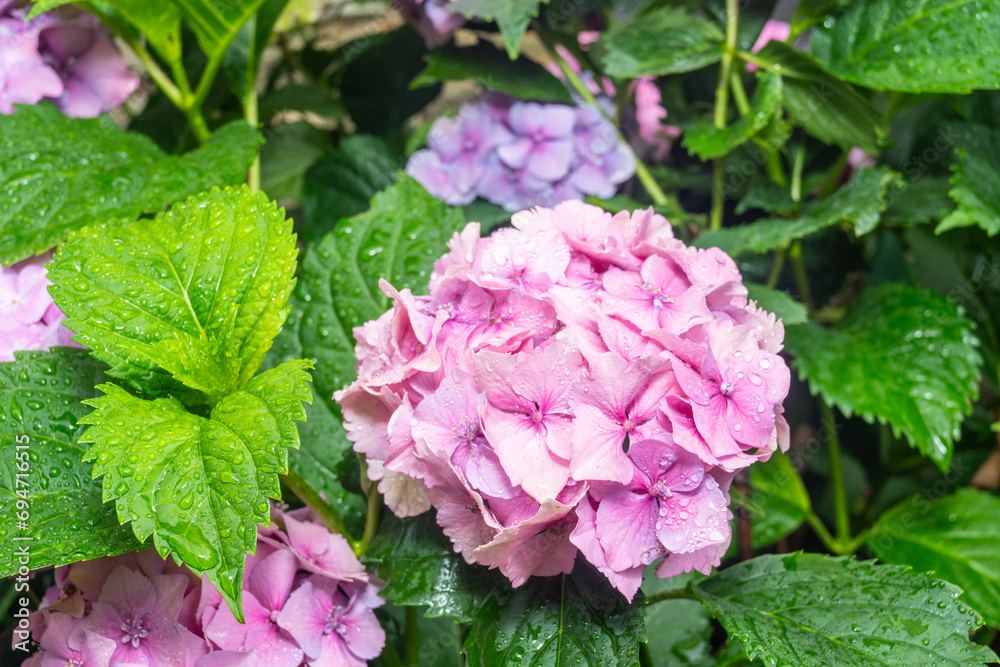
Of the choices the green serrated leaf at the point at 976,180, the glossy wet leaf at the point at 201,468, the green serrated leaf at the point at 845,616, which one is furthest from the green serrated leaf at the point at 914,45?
the glossy wet leaf at the point at 201,468

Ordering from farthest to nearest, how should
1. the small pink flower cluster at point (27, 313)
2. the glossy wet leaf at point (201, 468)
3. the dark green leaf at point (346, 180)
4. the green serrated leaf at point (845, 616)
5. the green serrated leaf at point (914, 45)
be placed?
the dark green leaf at point (346, 180)
the green serrated leaf at point (914, 45)
the small pink flower cluster at point (27, 313)
the green serrated leaf at point (845, 616)
the glossy wet leaf at point (201, 468)

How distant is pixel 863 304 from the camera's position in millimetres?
1130

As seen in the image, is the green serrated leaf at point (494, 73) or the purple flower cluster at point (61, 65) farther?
the green serrated leaf at point (494, 73)

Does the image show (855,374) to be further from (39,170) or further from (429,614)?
(39,170)

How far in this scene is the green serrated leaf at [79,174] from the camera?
822 mm

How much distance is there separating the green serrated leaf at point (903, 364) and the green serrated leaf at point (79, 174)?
2.59 ft

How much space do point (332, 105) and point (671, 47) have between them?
586 millimetres

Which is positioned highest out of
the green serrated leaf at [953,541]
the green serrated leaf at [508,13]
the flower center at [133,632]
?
the green serrated leaf at [508,13]

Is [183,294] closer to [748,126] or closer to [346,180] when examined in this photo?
[346,180]

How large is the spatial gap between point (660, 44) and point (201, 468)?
851mm

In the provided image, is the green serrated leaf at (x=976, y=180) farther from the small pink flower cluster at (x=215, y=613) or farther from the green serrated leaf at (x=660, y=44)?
the small pink flower cluster at (x=215, y=613)

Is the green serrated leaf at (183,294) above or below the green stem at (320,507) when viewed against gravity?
above

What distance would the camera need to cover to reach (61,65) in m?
1.04

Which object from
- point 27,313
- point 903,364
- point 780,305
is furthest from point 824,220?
point 27,313
